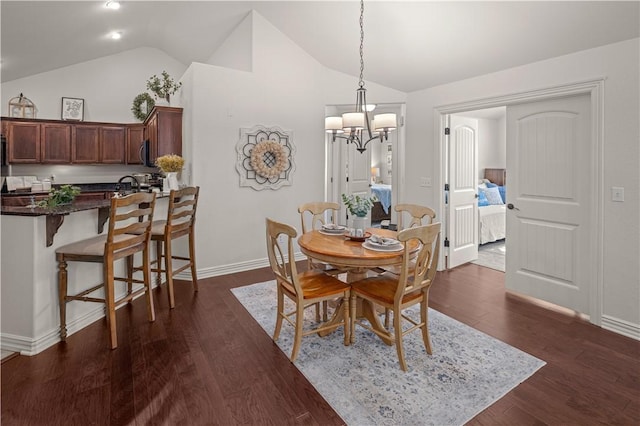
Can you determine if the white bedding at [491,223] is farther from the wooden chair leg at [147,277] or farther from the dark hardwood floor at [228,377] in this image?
the wooden chair leg at [147,277]

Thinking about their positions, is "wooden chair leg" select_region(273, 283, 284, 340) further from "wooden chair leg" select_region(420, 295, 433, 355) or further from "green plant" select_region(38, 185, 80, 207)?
"green plant" select_region(38, 185, 80, 207)

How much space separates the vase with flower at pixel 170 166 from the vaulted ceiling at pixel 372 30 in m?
1.93

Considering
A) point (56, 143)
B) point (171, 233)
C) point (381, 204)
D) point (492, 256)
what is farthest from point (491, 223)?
point (56, 143)

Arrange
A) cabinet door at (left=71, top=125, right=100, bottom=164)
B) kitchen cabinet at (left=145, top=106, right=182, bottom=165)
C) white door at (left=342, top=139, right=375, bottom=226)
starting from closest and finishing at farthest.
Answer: kitchen cabinet at (left=145, top=106, right=182, bottom=165)
cabinet door at (left=71, top=125, right=100, bottom=164)
white door at (left=342, top=139, right=375, bottom=226)

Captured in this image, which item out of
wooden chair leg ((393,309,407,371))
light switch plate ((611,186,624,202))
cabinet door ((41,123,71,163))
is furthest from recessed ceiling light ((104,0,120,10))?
light switch plate ((611,186,624,202))

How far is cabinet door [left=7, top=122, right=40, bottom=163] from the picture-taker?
18.1 feet

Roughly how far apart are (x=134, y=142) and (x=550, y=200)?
6.67m

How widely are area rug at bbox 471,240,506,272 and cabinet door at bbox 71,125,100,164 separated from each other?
6.67 metres

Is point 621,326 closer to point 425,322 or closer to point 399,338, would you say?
point 425,322

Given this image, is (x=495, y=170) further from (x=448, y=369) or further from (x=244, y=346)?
(x=244, y=346)

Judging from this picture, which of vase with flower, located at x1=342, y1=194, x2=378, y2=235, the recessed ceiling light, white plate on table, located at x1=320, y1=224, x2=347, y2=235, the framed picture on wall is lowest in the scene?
white plate on table, located at x1=320, y1=224, x2=347, y2=235

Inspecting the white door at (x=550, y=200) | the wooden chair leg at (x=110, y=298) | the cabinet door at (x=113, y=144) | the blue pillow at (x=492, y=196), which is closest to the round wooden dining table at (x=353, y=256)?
the wooden chair leg at (x=110, y=298)

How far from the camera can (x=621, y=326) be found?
268 centimetres

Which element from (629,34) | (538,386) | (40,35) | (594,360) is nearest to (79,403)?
(538,386)
